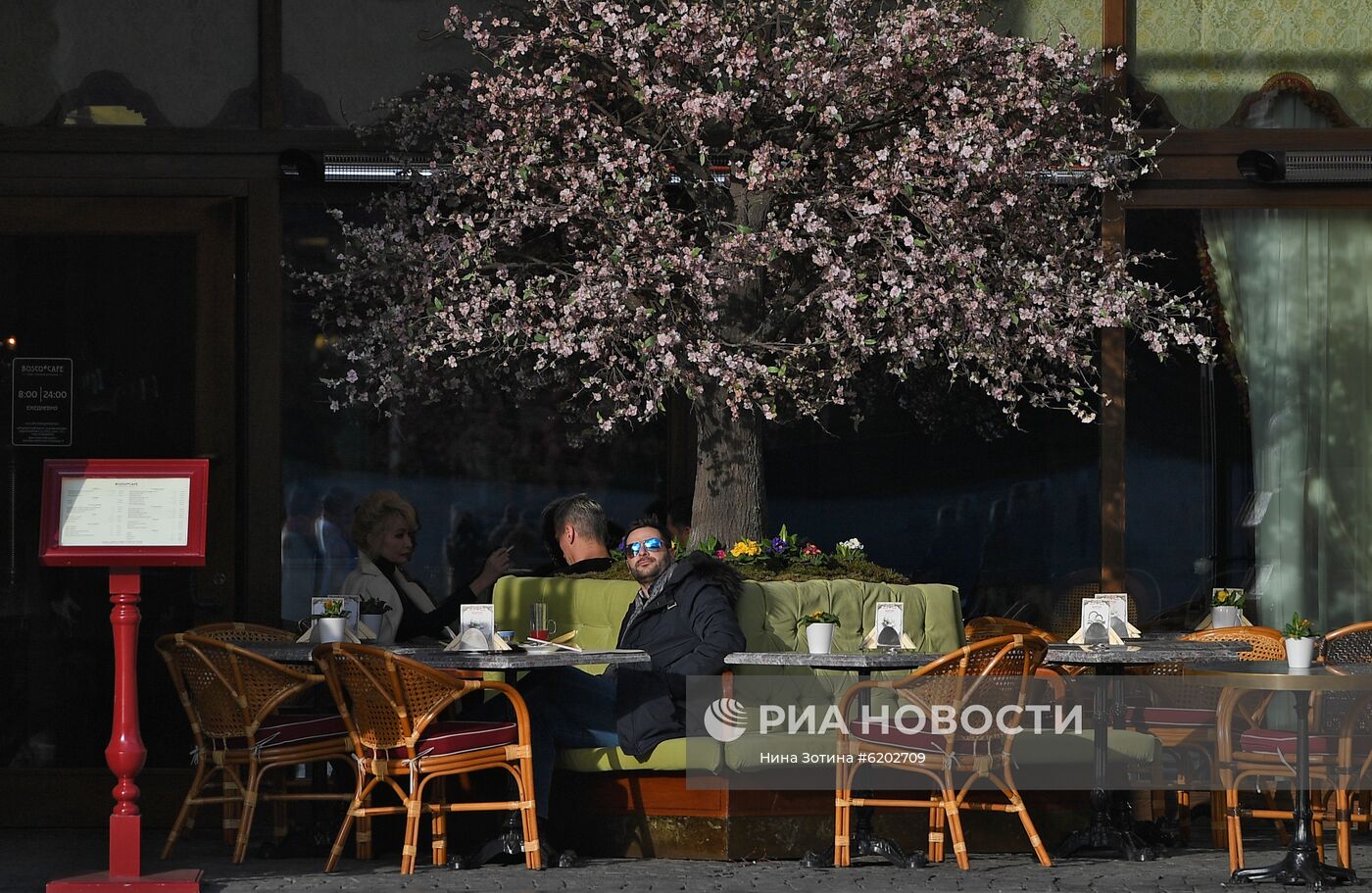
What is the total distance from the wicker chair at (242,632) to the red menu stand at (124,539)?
143 cm

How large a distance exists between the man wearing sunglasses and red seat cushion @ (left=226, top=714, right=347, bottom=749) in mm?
838

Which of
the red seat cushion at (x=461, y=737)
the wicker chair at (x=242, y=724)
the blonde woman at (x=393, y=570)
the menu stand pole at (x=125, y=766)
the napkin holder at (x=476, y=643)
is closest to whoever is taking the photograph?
the menu stand pole at (x=125, y=766)

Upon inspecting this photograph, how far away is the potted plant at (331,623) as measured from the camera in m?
8.09

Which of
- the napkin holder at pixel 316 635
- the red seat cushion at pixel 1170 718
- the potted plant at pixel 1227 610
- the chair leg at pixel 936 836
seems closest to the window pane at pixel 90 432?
the napkin holder at pixel 316 635

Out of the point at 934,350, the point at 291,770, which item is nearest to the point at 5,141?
the point at 291,770

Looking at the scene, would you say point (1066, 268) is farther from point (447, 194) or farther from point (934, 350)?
point (447, 194)

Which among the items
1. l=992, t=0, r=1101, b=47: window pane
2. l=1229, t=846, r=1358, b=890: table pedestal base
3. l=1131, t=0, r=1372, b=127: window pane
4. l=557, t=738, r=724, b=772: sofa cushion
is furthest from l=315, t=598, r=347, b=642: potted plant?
l=1131, t=0, r=1372, b=127: window pane

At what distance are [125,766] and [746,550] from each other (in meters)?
3.24

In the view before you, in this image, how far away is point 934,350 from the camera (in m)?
10.0

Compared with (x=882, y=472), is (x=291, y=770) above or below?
below

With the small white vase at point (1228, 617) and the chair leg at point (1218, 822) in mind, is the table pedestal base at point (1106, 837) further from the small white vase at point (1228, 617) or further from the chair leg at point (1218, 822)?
the small white vase at point (1228, 617)

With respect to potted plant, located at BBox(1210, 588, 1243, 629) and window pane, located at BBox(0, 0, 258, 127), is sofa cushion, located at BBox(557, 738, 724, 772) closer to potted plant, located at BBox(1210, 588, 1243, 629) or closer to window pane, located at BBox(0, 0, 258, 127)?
potted plant, located at BBox(1210, 588, 1243, 629)

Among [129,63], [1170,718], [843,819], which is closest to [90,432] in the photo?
[129,63]

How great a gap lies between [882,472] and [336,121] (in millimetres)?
3257
